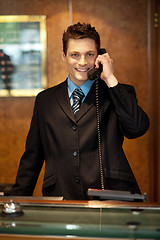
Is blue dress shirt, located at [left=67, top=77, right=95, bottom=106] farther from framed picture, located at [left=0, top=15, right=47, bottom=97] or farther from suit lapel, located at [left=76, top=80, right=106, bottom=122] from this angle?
framed picture, located at [left=0, top=15, right=47, bottom=97]

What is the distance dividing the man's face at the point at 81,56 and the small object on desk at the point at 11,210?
94 centimetres

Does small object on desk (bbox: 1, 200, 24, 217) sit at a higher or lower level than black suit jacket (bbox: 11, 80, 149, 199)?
lower

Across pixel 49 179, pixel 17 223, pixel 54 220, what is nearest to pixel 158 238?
pixel 54 220

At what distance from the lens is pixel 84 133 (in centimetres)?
204

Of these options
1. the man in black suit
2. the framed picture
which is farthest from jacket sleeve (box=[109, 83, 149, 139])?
the framed picture

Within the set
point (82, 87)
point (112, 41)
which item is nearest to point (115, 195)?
point (82, 87)

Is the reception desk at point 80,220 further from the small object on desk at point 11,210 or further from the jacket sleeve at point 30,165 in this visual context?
the jacket sleeve at point 30,165

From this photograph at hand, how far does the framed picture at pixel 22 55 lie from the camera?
13.8 ft

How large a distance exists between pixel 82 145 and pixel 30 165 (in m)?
0.34

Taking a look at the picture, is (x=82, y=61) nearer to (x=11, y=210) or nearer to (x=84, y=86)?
(x=84, y=86)

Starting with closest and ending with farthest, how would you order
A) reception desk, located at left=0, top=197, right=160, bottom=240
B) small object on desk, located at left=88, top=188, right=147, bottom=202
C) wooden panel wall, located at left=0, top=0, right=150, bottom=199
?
1. reception desk, located at left=0, top=197, right=160, bottom=240
2. small object on desk, located at left=88, top=188, right=147, bottom=202
3. wooden panel wall, located at left=0, top=0, right=150, bottom=199

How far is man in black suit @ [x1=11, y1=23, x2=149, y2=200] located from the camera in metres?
2.00

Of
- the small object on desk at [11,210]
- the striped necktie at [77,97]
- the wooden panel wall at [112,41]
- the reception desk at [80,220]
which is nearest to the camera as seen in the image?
the reception desk at [80,220]

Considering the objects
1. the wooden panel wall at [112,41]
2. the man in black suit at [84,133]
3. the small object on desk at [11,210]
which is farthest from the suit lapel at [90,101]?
the wooden panel wall at [112,41]
